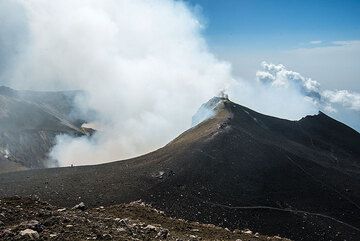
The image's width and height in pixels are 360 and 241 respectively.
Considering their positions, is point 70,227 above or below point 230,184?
below

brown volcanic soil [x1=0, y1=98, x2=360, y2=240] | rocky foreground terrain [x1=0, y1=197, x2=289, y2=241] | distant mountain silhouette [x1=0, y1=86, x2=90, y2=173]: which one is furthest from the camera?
distant mountain silhouette [x1=0, y1=86, x2=90, y2=173]

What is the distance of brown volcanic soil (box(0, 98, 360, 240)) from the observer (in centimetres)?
6162

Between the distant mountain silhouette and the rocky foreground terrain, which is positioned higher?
the distant mountain silhouette

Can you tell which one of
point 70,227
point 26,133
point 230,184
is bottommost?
point 70,227

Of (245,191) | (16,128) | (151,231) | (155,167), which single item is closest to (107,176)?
(155,167)

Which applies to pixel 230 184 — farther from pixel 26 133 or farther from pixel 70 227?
pixel 26 133

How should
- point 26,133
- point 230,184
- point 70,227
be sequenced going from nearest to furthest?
1. point 70,227
2. point 230,184
3. point 26,133

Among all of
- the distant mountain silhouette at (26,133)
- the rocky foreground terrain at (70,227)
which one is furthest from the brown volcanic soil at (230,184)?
the distant mountain silhouette at (26,133)

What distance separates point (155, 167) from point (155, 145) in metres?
123

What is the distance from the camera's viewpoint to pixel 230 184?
70.9 m

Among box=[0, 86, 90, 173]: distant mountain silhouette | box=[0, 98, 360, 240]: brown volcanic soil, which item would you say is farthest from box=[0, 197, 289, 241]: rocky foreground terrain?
box=[0, 86, 90, 173]: distant mountain silhouette

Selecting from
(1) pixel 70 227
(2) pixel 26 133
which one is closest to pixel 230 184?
(1) pixel 70 227

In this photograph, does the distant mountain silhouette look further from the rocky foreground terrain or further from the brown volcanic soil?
the rocky foreground terrain

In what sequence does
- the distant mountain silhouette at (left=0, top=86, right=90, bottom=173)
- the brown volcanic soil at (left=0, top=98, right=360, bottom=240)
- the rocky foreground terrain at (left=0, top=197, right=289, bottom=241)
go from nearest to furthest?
the rocky foreground terrain at (left=0, top=197, right=289, bottom=241) < the brown volcanic soil at (left=0, top=98, right=360, bottom=240) < the distant mountain silhouette at (left=0, top=86, right=90, bottom=173)
